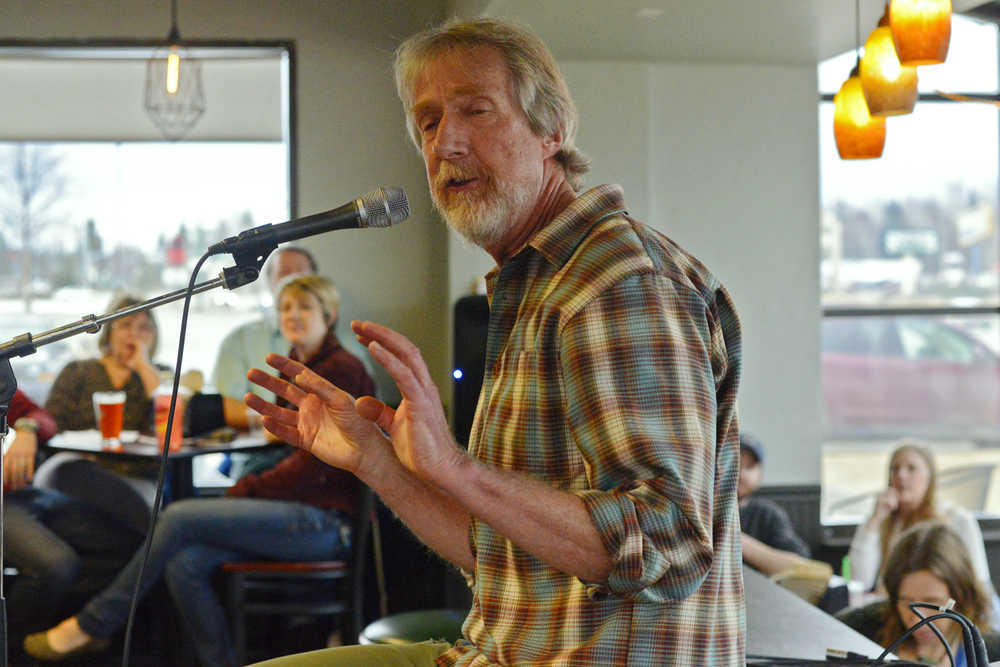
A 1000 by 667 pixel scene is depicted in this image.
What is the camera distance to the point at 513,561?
1.35m

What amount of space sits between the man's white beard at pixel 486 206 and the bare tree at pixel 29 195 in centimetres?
466

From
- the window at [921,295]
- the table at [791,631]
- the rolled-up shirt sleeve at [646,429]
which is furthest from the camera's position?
the window at [921,295]

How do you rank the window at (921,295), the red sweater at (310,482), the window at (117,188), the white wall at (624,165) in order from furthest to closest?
the window at (117,188) < the window at (921,295) < the white wall at (624,165) < the red sweater at (310,482)

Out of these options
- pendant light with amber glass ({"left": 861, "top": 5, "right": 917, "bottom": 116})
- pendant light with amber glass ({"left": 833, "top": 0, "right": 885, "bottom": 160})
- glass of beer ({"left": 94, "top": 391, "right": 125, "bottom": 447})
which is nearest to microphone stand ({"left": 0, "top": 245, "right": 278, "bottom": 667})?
pendant light with amber glass ({"left": 861, "top": 5, "right": 917, "bottom": 116})

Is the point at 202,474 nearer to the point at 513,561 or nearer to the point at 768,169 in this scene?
the point at 768,169

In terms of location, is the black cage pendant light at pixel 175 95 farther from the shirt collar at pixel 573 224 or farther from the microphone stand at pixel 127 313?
the shirt collar at pixel 573 224

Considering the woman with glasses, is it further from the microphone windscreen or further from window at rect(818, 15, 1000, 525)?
the microphone windscreen

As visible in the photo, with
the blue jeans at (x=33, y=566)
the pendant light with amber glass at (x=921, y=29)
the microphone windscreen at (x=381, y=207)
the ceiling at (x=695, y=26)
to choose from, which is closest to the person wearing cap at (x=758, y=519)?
the ceiling at (x=695, y=26)

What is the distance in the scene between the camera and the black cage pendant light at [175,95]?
512 centimetres

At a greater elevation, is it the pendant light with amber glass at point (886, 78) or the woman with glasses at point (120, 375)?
the pendant light with amber glass at point (886, 78)

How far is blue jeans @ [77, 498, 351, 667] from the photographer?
3697mm

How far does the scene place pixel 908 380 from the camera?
5480 mm

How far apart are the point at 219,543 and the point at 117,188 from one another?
257cm

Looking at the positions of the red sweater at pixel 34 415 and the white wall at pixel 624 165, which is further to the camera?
the white wall at pixel 624 165
